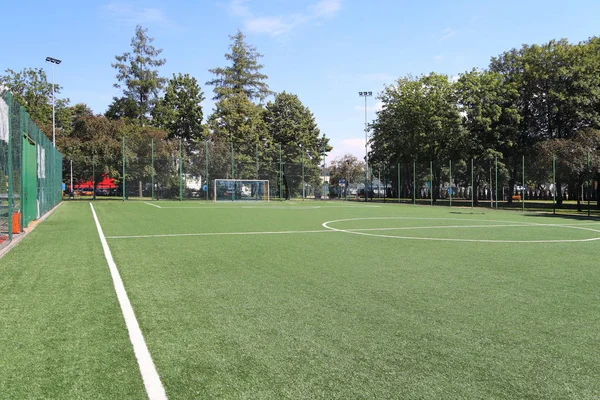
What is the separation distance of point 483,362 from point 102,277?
479 centimetres

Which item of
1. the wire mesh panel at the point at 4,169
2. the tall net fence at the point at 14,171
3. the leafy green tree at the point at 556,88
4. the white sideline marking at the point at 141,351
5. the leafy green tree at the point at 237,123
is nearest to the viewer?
A: the white sideline marking at the point at 141,351

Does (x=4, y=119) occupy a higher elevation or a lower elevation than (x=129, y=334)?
higher

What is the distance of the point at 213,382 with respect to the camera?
2.81 meters

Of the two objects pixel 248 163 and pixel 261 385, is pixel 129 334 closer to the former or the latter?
pixel 261 385

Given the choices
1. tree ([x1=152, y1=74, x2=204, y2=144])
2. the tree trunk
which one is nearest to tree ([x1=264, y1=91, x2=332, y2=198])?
tree ([x1=152, y1=74, x2=204, y2=144])

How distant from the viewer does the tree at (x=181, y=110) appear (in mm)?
53844

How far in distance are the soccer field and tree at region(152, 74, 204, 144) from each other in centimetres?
4784

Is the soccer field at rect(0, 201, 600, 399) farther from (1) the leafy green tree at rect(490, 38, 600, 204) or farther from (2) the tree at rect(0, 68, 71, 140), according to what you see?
(2) the tree at rect(0, 68, 71, 140)

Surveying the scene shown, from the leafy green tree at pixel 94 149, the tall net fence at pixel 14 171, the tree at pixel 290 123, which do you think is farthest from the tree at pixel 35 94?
the tall net fence at pixel 14 171

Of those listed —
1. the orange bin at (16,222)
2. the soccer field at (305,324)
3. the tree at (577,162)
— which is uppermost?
the tree at (577,162)

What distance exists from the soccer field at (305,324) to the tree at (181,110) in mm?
47841

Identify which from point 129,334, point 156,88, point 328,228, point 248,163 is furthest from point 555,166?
point 156,88

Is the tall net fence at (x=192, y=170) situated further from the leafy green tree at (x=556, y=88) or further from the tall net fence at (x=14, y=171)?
the tall net fence at (x=14, y=171)

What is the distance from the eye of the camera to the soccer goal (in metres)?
36.7
